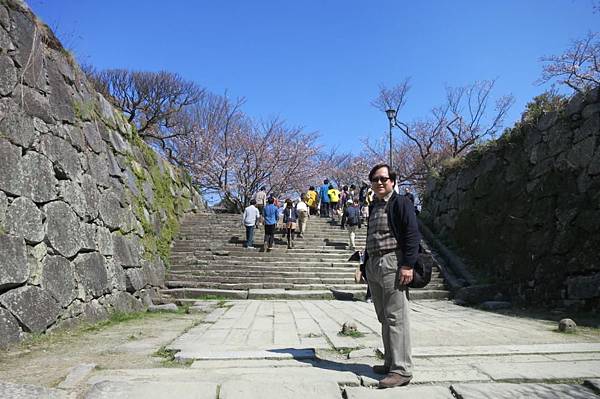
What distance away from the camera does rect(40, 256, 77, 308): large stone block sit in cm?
509

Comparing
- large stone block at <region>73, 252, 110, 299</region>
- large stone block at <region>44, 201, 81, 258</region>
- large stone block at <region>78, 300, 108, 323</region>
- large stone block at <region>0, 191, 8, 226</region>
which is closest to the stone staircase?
large stone block at <region>73, 252, 110, 299</region>

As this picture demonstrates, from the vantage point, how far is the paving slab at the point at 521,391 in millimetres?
2635

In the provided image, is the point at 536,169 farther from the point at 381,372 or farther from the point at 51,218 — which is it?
the point at 51,218

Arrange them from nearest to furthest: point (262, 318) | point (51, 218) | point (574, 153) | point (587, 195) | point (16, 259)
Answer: point (16, 259), point (51, 218), point (262, 318), point (587, 195), point (574, 153)

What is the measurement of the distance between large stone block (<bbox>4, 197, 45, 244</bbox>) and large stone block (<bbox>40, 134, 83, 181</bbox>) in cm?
95

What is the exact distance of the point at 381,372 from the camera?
310cm

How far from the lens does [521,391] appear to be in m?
2.71

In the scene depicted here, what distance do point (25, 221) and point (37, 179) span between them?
66cm

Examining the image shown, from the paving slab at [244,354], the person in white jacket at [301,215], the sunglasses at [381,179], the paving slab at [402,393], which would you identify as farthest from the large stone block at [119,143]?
the paving slab at [402,393]

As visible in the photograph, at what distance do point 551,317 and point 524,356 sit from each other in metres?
3.65

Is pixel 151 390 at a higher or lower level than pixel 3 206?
lower

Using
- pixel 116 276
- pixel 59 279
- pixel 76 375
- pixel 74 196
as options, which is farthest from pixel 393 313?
pixel 116 276

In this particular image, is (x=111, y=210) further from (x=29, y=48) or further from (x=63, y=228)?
(x=29, y=48)

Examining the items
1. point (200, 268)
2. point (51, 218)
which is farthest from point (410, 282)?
point (200, 268)
